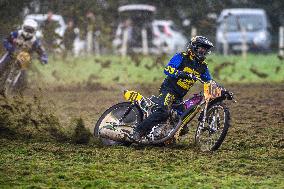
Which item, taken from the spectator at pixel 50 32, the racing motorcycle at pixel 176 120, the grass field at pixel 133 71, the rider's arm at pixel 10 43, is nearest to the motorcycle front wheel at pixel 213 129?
the racing motorcycle at pixel 176 120

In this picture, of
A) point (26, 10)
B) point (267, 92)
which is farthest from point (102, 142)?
point (26, 10)

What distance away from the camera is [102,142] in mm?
11641

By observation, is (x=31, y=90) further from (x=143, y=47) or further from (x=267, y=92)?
(x=143, y=47)

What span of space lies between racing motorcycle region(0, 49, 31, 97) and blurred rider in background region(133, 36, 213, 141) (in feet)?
24.7

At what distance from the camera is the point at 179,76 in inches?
433

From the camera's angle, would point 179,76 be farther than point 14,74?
No

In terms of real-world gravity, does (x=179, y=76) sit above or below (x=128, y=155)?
above

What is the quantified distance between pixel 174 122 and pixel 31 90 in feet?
35.8

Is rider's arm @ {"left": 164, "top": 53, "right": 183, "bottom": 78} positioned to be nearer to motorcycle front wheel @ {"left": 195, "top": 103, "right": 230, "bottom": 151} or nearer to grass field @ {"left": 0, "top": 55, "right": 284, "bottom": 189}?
motorcycle front wheel @ {"left": 195, "top": 103, "right": 230, "bottom": 151}

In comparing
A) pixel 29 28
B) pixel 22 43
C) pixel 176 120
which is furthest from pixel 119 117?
pixel 22 43

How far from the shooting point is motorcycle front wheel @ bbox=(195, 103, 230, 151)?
10641 mm

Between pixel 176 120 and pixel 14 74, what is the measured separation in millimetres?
8058

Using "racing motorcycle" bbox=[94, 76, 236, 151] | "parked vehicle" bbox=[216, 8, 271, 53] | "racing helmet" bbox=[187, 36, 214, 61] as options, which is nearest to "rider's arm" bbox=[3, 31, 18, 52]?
"racing motorcycle" bbox=[94, 76, 236, 151]

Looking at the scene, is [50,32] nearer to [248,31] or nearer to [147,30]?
[147,30]
